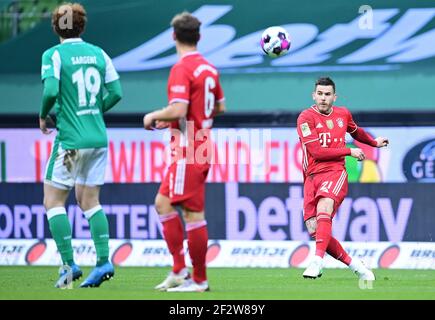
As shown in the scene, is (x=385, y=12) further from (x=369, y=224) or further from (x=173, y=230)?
(x=173, y=230)

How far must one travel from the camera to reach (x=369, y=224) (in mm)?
13359

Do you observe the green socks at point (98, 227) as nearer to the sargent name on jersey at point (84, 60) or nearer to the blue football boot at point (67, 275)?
the blue football boot at point (67, 275)

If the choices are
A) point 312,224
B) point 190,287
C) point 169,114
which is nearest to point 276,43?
point 312,224

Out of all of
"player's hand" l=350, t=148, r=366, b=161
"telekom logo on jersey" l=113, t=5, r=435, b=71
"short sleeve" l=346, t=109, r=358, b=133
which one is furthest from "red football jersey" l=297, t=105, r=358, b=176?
"telekom logo on jersey" l=113, t=5, r=435, b=71

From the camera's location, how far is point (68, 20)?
332 inches

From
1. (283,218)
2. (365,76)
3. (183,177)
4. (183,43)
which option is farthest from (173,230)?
(365,76)

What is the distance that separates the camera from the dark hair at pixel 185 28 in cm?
785

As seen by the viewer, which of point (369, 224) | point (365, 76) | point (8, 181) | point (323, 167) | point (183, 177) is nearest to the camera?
point (183, 177)

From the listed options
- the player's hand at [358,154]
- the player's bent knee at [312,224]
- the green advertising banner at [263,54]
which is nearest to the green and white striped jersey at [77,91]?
the player's hand at [358,154]

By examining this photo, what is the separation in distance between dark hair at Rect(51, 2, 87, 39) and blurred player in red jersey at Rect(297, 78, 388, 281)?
2.21 meters

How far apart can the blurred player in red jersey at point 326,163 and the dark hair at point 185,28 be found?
6.93 feet

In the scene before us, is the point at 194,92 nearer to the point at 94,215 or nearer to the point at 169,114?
the point at 169,114

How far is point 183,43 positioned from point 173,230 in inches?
50.6

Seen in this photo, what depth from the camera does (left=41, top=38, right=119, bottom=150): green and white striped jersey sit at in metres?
8.46
